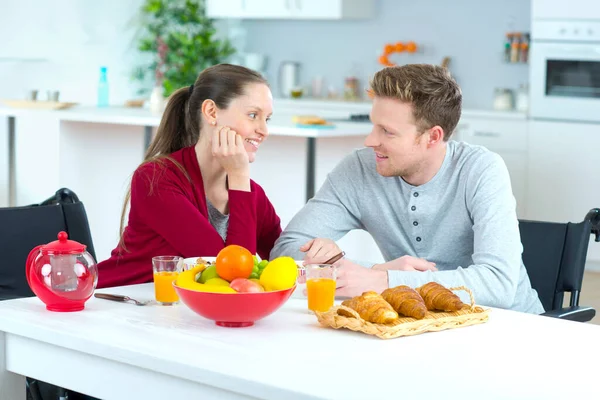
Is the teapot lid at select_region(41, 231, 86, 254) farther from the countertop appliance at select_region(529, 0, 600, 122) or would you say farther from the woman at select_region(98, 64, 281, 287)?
the countertop appliance at select_region(529, 0, 600, 122)

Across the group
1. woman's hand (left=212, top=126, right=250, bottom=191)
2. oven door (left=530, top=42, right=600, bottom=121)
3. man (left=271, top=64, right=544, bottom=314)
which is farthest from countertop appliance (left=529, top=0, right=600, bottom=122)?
woman's hand (left=212, top=126, right=250, bottom=191)

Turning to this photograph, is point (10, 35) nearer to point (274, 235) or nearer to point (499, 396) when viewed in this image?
point (274, 235)

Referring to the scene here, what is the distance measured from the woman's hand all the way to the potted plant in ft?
15.2

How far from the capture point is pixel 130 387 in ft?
5.28

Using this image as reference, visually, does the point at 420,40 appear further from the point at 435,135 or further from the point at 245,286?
the point at 245,286

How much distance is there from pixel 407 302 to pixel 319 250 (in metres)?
0.49

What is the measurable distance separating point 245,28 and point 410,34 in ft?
5.10

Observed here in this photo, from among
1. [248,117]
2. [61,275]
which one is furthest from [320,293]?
[248,117]

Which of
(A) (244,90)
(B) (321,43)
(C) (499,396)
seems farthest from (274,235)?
(B) (321,43)

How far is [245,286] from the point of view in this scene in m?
1.72

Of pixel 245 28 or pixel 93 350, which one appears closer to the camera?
pixel 93 350

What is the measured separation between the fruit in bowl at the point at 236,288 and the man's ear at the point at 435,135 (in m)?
0.75

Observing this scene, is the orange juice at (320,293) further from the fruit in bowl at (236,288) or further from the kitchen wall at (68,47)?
the kitchen wall at (68,47)

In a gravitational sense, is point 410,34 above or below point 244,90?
above
